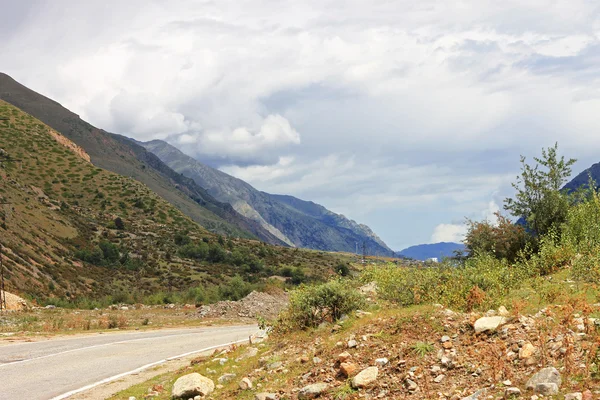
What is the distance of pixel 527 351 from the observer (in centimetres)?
636

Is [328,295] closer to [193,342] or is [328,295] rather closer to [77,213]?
[193,342]

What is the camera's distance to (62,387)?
36.5ft

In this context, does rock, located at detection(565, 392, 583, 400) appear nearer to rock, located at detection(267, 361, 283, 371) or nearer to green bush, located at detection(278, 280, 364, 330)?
rock, located at detection(267, 361, 283, 371)

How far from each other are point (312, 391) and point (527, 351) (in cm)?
290

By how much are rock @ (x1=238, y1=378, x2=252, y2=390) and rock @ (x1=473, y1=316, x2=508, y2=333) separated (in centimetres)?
366

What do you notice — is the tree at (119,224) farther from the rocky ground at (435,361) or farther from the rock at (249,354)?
the rocky ground at (435,361)

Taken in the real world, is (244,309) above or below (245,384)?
below

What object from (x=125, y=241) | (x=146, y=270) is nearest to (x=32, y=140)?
(x=125, y=241)

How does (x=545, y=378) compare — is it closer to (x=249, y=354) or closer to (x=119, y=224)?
(x=249, y=354)

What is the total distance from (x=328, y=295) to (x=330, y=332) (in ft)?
4.10

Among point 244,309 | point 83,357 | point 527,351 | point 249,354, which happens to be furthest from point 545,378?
point 244,309

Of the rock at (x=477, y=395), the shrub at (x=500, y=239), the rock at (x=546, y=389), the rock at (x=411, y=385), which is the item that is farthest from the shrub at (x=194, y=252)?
the rock at (x=546, y=389)

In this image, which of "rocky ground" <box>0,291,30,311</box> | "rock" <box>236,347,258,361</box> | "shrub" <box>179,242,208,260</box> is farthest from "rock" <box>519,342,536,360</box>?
"shrub" <box>179,242,208,260</box>

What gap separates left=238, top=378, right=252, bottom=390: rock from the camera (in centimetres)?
831
